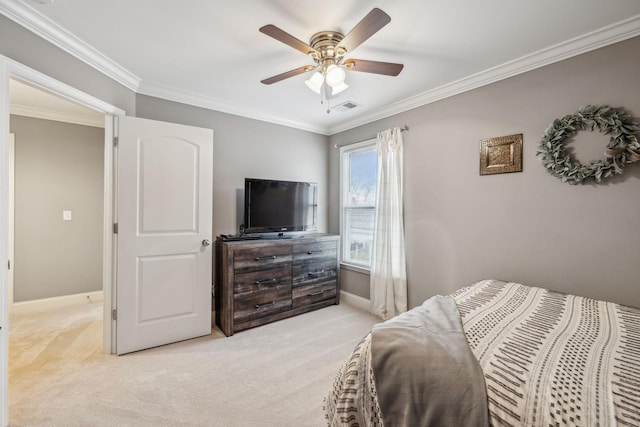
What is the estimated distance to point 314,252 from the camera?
3365 millimetres

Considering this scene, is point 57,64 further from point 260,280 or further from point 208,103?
point 260,280

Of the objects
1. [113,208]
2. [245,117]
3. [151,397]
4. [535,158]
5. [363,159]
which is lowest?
[151,397]

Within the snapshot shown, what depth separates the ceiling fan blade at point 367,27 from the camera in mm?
1330

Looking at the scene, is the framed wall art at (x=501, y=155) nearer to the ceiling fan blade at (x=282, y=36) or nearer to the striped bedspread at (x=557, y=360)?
the striped bedspread at (x=557, y=360)

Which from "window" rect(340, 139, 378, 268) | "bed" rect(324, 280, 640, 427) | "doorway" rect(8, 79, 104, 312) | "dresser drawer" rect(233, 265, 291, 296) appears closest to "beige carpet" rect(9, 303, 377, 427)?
"dresser drawer" rect(233, 265, 291, 296)

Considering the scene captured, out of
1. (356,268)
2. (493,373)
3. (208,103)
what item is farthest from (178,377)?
(208,103)

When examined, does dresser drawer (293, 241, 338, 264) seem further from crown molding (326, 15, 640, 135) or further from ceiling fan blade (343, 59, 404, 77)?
ceiling fan blade (343, 59, 404, 77)

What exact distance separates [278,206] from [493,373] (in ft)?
8.69

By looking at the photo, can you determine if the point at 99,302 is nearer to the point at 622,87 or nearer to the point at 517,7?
the point at 517,7

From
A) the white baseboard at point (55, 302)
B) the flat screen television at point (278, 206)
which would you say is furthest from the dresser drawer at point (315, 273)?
the white baseboard at point (55, 302)

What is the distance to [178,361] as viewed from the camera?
90.0 inches

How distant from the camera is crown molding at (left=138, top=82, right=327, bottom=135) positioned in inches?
107

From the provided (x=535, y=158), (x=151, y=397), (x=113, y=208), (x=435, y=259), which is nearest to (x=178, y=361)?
(x=151, y=397)

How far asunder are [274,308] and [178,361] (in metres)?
1.04
